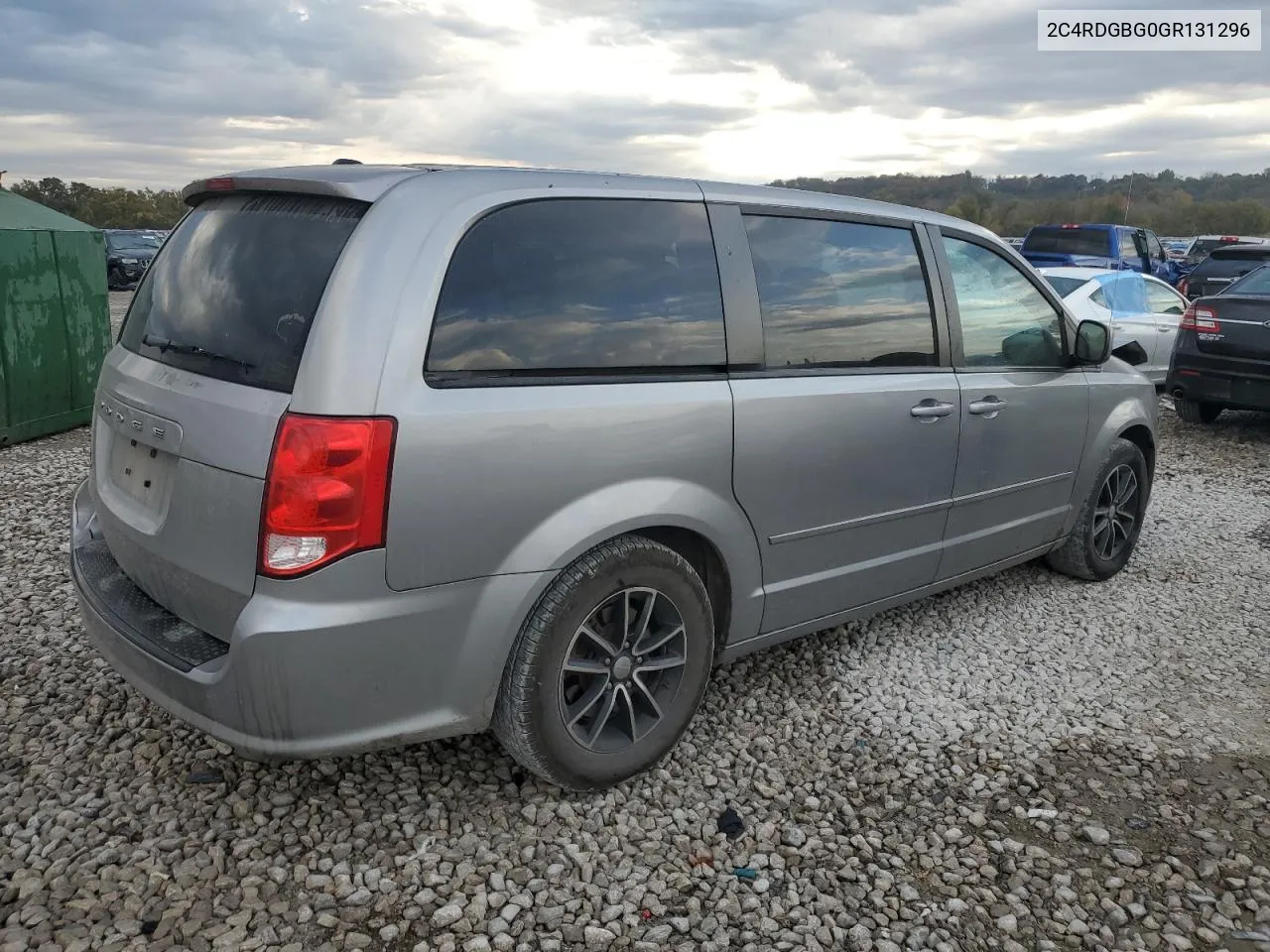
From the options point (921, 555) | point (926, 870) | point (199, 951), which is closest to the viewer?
point (199, 951)

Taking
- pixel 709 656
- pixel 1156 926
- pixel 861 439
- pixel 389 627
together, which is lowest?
pixel 1156 926

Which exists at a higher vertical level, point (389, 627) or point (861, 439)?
point (861, 439)

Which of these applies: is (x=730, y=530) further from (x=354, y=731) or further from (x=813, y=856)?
(x=354, y=731)

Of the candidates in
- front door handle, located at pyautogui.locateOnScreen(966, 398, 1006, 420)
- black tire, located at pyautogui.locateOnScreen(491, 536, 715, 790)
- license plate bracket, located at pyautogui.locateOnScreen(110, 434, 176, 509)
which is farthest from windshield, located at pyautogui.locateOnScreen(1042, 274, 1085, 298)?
license plate bracket, located at pyautogui.locateOnScreen(110, 434, 176, 509)

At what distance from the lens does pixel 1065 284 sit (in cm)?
1005

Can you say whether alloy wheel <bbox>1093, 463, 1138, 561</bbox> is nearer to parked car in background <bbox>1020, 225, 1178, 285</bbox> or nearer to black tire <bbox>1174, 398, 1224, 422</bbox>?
black tire <bbox>1174, 398, 1224, 422</bbox>

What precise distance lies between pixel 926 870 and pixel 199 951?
73.5 inches

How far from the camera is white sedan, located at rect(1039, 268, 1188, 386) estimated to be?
9.93 metres

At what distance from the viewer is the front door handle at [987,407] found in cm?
385

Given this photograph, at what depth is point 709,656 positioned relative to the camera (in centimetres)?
313

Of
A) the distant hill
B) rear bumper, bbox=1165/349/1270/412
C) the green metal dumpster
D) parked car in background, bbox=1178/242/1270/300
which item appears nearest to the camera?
the green metal dumpster

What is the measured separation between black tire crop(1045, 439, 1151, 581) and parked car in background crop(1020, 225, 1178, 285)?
10869 mm

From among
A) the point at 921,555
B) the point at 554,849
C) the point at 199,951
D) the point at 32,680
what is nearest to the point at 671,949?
the point at 554,849

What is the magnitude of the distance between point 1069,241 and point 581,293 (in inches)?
599
